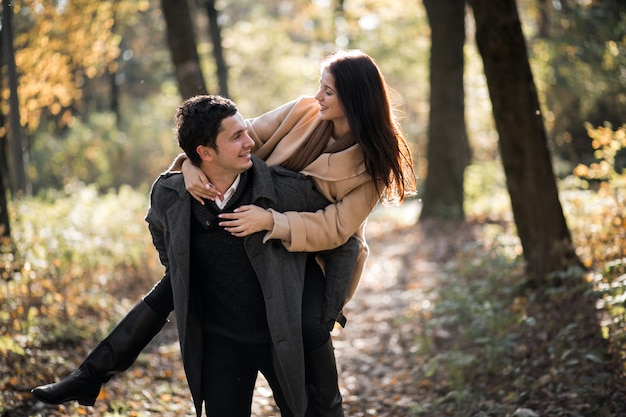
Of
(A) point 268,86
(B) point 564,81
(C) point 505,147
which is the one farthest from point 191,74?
(A) point 268,86

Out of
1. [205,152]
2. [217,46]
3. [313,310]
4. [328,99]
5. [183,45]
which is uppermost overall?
[217,46]

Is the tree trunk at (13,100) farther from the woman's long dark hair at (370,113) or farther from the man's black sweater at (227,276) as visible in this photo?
the woman's long dark hair at (370,113)

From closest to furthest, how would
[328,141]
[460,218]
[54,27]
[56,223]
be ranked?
[328,141], [56,223], [54,27], [460,218]

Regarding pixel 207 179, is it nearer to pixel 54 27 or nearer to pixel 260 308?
pixel 260 308

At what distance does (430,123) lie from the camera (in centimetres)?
1459

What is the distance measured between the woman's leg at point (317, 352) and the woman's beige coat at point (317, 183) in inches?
9.1

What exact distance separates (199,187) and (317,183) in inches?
24.3

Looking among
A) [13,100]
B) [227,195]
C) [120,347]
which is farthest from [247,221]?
[13,100]

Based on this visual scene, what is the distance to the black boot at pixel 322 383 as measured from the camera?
12.5 ft

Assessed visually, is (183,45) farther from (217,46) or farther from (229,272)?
(217,46)

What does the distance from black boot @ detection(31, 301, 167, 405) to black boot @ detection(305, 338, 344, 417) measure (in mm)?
903

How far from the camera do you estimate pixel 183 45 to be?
10.7 m

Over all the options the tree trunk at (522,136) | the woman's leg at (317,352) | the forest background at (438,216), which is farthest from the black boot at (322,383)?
the tree trunk at (522,136)

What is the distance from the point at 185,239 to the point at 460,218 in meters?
11.2
